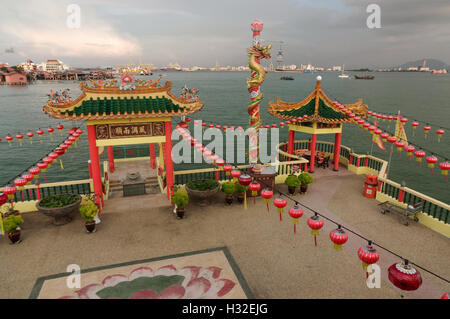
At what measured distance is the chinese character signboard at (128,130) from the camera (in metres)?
13.7

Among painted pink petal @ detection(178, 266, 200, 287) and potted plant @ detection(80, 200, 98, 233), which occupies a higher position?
potted plant @ detection(80, 200, 98, 233)

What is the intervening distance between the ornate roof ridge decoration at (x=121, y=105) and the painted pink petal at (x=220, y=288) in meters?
7.88

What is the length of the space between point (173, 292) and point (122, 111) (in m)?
8.43

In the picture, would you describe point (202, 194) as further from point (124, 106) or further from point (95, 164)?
point (124, 106)

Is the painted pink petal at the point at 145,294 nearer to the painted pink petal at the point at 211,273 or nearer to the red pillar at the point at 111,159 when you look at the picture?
the painted pink petal at the point at 211,273

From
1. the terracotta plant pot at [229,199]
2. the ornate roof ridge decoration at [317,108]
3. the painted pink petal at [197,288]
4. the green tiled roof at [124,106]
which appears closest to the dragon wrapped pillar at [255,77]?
the terracotta plant pot at [229,199]

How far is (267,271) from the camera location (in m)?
9.73

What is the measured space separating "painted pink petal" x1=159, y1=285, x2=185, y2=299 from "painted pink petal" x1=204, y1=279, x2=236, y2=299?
77 centimetres

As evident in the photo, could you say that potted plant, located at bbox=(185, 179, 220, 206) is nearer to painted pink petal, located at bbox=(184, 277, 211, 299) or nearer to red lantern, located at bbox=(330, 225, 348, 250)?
painted pink petal, located at bbox=(184, 277, 211, 299)

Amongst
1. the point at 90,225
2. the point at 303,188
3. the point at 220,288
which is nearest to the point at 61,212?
the point at 90,225

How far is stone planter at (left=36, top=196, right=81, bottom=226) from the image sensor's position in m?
12.3

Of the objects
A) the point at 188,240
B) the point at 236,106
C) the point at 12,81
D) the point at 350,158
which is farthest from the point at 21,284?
the point at 12,81

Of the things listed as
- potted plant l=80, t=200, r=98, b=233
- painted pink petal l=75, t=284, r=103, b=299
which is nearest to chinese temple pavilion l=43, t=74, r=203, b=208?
potted plant l=80, t=200, r=98, b=233

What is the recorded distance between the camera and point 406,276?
643cm
